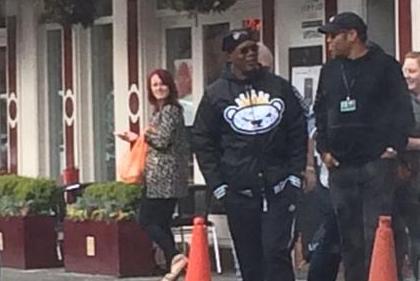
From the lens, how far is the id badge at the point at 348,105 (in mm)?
10477

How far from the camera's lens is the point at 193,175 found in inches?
708

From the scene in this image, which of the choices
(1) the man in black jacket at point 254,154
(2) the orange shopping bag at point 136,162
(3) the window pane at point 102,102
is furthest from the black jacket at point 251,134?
(3) the window pane at point 102,102

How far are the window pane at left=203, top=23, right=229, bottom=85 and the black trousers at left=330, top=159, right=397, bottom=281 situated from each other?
7313mm

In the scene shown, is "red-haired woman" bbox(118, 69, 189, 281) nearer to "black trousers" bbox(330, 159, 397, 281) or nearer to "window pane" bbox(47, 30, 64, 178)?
"black trousers" bbox(330, 159, 397, 281)

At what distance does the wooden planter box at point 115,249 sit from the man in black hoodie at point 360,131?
15.9ft

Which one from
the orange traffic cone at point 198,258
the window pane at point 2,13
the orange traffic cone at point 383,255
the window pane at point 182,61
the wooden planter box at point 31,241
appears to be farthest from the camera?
the window pane at point 2,13

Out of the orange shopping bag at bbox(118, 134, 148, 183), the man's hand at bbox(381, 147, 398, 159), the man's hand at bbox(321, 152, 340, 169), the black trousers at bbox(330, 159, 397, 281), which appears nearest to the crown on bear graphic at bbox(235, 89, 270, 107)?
the man's hand at bbox(321, 152, 340, 169)

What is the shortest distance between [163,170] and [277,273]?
3974 mm

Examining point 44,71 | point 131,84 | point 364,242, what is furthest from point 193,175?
point 364,242

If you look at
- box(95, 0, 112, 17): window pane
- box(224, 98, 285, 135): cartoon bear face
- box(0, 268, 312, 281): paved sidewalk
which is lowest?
box(0, 268, 312, 281): paved sidewalk

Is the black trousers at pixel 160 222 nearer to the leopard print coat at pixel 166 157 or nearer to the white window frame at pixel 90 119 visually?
the leopard print coat at pixel 166 157

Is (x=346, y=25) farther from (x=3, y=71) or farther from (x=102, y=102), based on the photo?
(x=3, y=71)

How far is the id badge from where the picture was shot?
1048cm

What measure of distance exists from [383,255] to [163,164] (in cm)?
448
